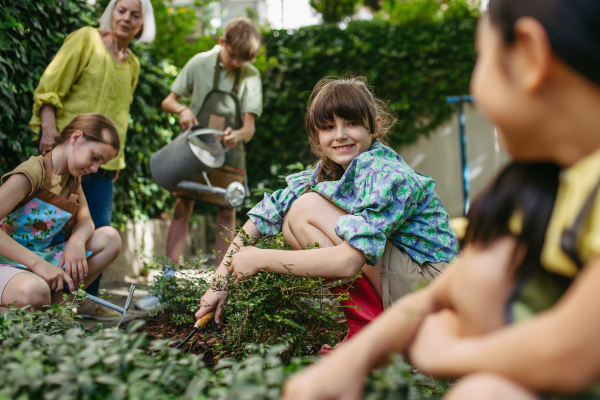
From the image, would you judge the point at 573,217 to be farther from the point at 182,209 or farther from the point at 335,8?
the point at 335,8

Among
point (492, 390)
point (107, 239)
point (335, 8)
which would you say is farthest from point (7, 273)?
point (335, 8)

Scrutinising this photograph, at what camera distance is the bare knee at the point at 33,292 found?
1.88 metres

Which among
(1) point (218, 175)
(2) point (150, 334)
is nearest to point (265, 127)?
(1) point (218, 175)

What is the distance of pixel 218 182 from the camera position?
368cm

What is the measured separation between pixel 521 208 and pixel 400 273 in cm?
109

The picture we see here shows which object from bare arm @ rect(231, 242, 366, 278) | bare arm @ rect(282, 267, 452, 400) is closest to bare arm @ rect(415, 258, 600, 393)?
bare arm @ rect(282, 267, 452, 400)

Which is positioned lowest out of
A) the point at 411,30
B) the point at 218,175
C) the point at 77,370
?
the point at 218,175

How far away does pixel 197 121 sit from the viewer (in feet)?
11.7

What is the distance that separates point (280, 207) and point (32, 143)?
1.83 m

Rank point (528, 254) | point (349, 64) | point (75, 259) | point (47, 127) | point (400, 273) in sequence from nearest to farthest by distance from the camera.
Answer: point (528, 254), point (400, 273), point (75, 259), point (47, 127), point (349, 64)

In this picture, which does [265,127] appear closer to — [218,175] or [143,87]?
[143,87]

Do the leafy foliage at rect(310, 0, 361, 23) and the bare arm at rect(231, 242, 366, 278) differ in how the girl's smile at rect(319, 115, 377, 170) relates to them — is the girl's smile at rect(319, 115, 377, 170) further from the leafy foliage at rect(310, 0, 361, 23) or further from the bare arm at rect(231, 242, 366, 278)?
the leafy foliage at rect(310, 0, 361, 23)

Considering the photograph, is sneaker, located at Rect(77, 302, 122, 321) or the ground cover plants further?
sneaker, located at Rect(77, 302, 122, 321)

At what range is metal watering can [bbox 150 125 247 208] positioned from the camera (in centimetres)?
318
